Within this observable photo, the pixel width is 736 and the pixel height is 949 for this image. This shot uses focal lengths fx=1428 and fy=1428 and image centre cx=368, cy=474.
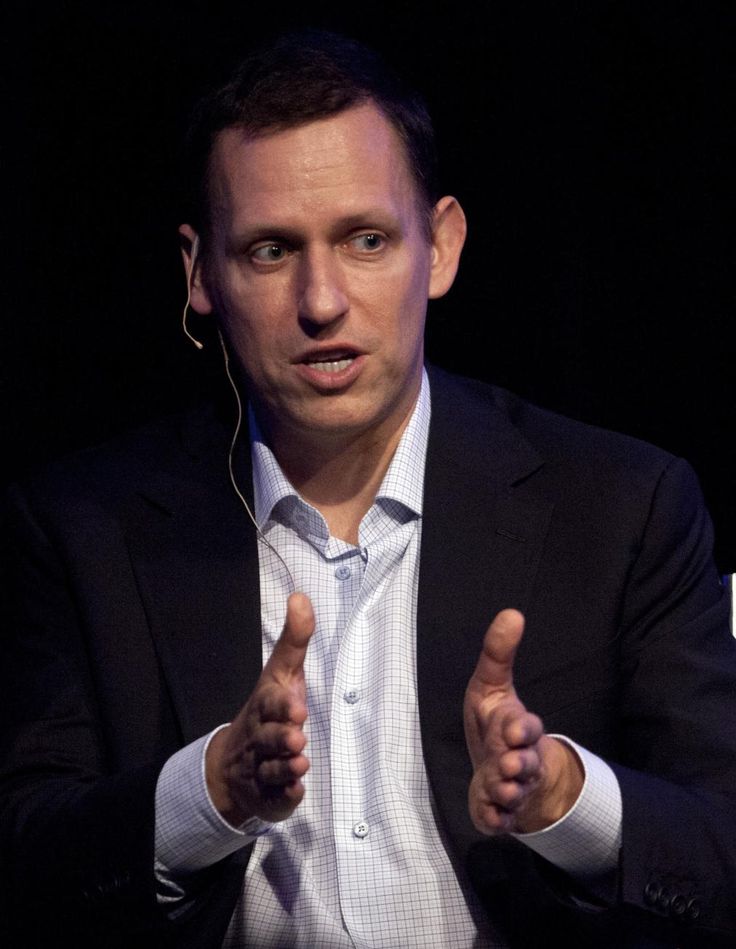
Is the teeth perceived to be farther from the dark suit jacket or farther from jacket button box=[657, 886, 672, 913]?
jacket button box=[657, 886, 672, 913]

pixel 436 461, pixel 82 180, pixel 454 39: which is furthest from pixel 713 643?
pixel 82 180

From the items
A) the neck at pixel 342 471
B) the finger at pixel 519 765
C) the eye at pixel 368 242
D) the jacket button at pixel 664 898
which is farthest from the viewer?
the neck at pixel 342 471

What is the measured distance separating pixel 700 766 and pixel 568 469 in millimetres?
501

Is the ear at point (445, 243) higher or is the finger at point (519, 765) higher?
the ear at point (445, 243)

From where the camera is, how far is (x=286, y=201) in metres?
2.12

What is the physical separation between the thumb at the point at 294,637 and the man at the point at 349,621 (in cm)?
13

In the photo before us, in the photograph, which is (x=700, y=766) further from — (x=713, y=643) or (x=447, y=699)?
(x=447, y=699)

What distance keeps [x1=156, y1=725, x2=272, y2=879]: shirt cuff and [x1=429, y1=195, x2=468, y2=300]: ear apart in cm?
85

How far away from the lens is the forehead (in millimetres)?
2113

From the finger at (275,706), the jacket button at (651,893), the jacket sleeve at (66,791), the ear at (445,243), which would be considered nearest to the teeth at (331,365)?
the ear at (445,243)

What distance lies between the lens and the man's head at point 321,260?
2111mm

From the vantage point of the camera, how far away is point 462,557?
215cm

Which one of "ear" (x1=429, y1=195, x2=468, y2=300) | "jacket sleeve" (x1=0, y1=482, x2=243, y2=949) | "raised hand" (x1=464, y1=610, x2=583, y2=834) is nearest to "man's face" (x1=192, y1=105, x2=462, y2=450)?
"ear" (x1=429, y1=195, x2=468, y2=300)

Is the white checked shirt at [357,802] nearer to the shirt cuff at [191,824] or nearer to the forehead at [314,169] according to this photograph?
the shirt cuff at [191,824]
